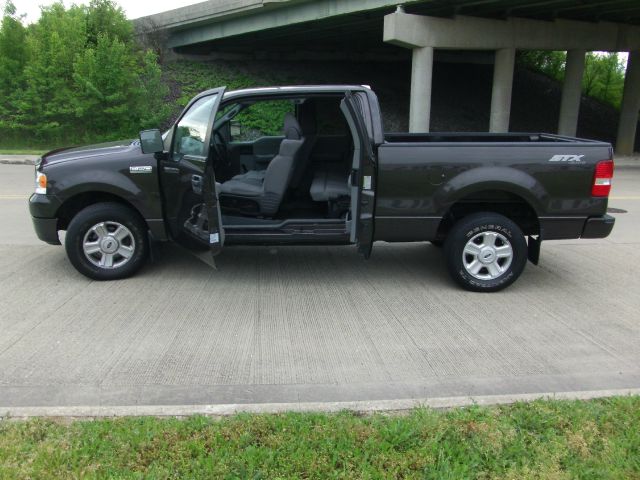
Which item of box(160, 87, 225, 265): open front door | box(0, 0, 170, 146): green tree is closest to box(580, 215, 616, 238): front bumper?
box(160, 87, 225, 265): open front door

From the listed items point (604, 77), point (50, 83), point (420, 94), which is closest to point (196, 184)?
point (420, 94)

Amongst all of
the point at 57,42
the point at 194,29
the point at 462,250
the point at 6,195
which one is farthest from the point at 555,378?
the point at 194,29

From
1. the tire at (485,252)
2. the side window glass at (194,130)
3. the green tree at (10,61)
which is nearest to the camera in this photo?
the side window glass at (194,130)

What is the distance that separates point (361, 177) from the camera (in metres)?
5.11

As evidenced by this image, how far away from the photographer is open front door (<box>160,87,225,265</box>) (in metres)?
4.97

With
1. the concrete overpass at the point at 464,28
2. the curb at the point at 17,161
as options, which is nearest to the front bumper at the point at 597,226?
the concrete overpass at the point at 464,28

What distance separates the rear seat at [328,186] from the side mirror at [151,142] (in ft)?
5.08

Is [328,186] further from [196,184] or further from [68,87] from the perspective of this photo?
[68,87]

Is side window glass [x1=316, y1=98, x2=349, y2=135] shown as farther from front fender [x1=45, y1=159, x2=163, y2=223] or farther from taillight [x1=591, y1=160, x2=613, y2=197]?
taillight [x1=591, y1=160, x2=613, y2=197]

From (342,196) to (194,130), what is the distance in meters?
1.57

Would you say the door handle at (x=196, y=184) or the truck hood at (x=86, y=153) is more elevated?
the truck hood at (x=86, y=153)

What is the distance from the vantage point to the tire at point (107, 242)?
548 centimetres

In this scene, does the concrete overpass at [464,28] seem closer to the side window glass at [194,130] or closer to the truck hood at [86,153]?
the side window glass at [194,130]

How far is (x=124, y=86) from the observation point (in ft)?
67.5
